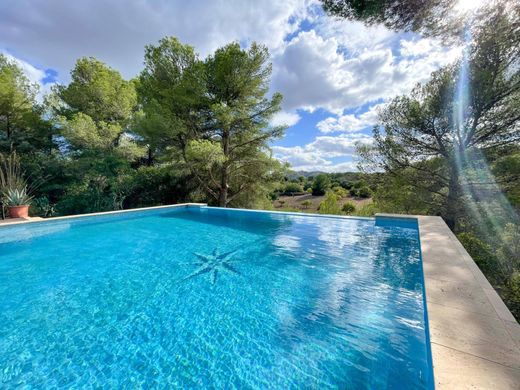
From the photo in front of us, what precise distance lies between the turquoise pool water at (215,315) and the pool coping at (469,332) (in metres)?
0.17

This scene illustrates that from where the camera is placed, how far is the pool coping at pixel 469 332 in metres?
1.35

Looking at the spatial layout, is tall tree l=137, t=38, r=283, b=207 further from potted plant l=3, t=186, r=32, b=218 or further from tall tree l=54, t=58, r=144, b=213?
potted plant l=3, t=186, r=32, b=218

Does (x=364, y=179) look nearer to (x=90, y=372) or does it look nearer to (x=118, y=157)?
(x=90, y=372)

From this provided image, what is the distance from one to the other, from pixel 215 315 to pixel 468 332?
97.0 inches

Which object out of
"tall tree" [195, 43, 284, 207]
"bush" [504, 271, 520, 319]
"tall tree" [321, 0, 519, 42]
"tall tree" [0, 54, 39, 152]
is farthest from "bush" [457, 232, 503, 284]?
"tall tree" [0, 54, 39, 152]

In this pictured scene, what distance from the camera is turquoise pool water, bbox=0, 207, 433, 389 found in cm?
192

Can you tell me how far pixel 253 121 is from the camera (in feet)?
38.0

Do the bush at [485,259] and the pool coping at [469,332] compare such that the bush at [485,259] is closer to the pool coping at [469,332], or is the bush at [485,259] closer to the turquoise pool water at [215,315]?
the turquoise pool water at [215,315]

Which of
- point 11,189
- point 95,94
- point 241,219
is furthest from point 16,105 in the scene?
point 241,219

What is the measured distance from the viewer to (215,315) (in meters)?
2.73

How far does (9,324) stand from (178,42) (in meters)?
13.1

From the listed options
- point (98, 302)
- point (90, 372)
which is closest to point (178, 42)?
point (98, 302)

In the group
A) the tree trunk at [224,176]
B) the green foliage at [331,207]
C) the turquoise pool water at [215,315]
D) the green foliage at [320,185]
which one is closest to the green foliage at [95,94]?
the tree trunk at [224,176]

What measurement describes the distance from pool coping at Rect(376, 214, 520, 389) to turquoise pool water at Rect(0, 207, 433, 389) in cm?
17
